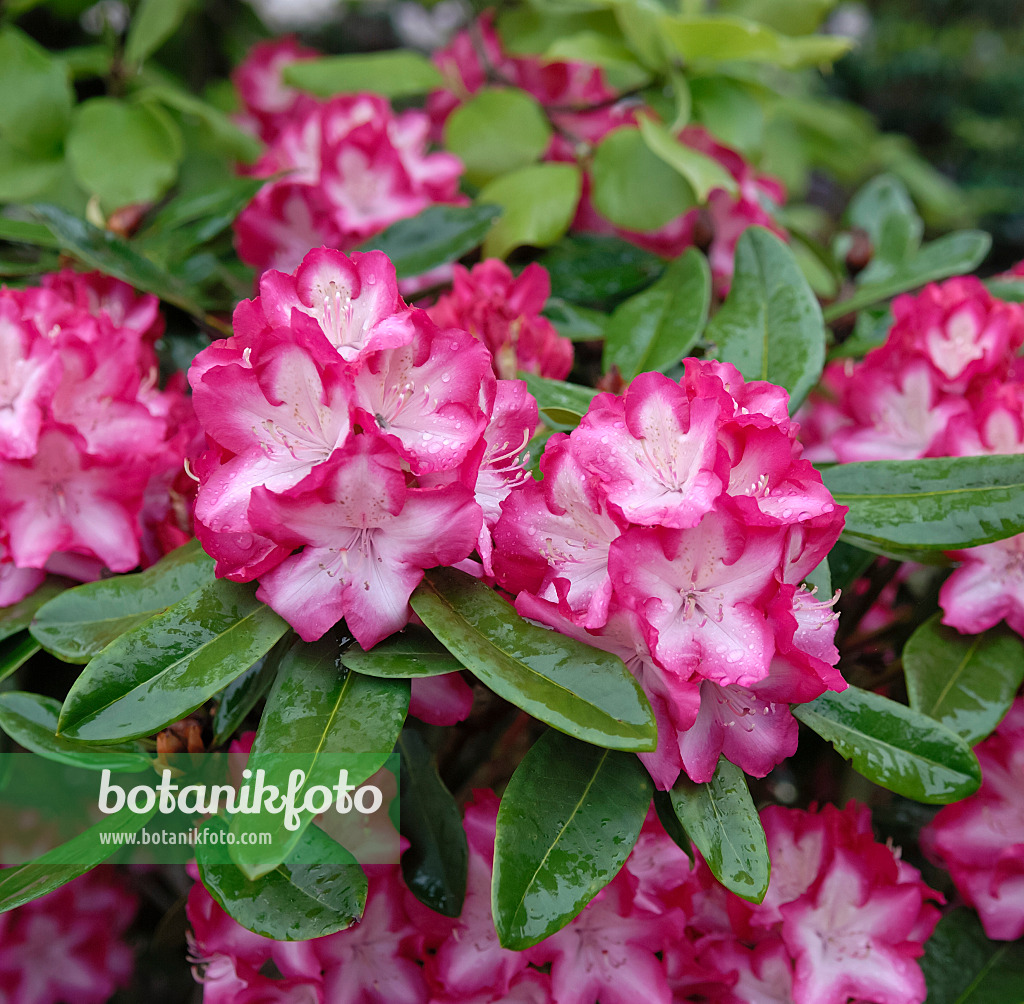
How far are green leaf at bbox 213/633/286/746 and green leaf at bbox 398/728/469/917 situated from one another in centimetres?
16

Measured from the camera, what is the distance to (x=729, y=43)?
106 centimetres

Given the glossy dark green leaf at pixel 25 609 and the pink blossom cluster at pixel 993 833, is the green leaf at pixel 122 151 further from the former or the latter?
the pink blossom cluster at pixel 993 833

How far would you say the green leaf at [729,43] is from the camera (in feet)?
3.38

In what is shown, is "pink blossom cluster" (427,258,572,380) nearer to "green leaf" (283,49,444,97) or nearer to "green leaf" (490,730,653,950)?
"green leaf" (490,730,653,950)

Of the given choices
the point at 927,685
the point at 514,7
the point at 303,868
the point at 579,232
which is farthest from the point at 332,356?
the point at 514,7

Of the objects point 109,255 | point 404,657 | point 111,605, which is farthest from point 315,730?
point 109,255

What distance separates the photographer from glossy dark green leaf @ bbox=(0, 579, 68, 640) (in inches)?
25.5

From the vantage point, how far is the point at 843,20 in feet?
15.3

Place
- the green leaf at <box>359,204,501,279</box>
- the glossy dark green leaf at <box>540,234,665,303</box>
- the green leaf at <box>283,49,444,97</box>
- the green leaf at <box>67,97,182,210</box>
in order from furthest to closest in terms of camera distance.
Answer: the green leaf at <box>283,49,444,97</box>
the green leaf at <box>67,97,182,210</box>
the glossy dark green leaf at <box>540,234,665,303</box>
the green leaf at <box>359,204,501,279</box>

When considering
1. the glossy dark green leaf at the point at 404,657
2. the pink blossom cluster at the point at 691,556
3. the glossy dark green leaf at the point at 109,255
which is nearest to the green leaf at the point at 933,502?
the pink blossom cluster at the point at 691,556

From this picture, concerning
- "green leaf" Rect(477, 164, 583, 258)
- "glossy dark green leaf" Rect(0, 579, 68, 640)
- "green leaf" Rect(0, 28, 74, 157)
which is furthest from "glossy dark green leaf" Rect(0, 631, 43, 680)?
"green leaf" Rect(0, 28, 74, 157)

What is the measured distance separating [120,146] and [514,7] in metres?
0.77

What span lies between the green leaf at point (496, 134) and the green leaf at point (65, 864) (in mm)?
891

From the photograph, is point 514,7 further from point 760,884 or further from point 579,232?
point 760,884
